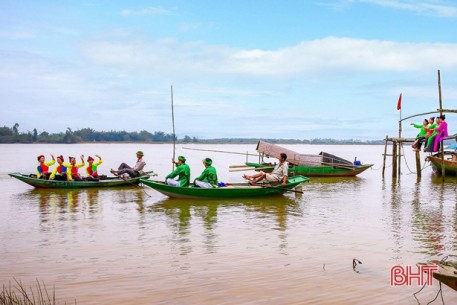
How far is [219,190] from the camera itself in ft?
55.6

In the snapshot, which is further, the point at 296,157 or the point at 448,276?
the point at 296,157

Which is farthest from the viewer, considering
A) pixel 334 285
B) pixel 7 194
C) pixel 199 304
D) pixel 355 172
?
pixel 355 172

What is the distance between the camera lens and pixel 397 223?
13148mm

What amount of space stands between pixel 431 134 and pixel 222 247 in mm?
18206

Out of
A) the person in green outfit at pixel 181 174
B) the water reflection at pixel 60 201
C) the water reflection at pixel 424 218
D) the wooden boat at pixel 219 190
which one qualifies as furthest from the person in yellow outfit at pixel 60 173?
the water reflection at pixel 424 218

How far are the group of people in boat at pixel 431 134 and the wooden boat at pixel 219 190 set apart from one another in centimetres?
1009

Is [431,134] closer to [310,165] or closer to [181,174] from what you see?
[310,165]

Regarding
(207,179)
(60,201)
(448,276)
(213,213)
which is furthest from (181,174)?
(448,276)

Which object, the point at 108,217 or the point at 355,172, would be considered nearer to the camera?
the point at 108,217

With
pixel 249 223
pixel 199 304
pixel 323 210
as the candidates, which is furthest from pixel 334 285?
pixel 323 210

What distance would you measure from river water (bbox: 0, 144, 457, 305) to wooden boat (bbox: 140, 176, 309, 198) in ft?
0.98

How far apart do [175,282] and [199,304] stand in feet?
3.63

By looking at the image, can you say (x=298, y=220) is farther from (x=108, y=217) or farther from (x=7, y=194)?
(x=7, y=194)

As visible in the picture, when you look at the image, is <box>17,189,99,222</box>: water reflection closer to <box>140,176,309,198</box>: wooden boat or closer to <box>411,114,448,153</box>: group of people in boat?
<box>140,176,309,198</box>: wooden boat
